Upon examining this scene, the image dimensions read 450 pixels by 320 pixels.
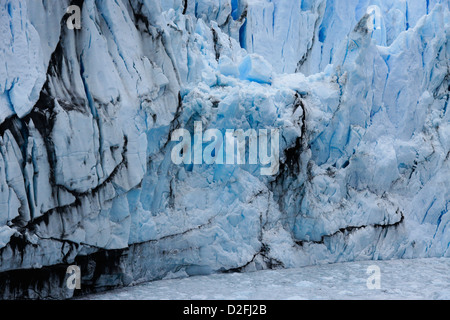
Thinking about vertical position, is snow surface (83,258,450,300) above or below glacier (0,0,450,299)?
below

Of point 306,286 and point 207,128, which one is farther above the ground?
point 207,128

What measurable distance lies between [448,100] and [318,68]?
73.2 inches

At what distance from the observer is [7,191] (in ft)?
12.6

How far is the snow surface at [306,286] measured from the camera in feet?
14.8

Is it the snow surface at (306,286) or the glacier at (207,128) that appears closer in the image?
the glacier at (207,128)

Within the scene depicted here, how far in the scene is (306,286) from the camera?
4.88 meters

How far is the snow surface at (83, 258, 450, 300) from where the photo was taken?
14.8 feet

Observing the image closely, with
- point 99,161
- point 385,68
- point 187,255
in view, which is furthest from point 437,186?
point 99,161

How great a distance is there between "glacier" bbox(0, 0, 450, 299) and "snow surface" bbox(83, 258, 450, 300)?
203 millimetres

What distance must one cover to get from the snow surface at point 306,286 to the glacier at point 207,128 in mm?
Answer: 203

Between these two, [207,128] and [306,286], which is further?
[207,128]

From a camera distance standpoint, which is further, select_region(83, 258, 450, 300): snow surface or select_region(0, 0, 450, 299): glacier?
select_region(83, 258, 450, 300): snow surface

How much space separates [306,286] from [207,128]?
1.80 m

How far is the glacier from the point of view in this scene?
13.4 ft
